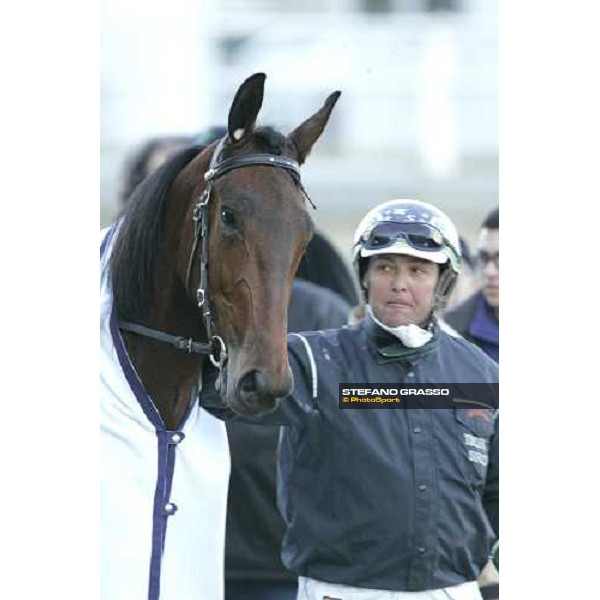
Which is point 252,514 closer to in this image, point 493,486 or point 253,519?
point 253,519

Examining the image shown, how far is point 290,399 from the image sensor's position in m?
3.00

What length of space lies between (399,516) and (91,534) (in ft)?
1.96

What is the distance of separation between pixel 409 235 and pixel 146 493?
0.68 meters

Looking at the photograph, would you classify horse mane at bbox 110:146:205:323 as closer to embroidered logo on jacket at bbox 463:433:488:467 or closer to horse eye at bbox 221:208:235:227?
horse eye at bbox 221:208:235:227

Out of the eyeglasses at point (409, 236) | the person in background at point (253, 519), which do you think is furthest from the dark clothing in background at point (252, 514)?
the eyeglasses at point (409, 236)

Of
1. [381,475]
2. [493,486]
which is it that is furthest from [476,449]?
[381,475]

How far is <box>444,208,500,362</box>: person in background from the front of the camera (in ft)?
11.3

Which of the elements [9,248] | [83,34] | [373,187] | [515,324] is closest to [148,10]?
[83,34]

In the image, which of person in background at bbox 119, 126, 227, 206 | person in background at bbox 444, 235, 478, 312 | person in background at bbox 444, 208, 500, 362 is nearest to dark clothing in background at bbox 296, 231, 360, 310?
person in background at bbox 444, 235, 478, 312

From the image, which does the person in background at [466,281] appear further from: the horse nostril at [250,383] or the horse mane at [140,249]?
the horse nostril at [250,383]

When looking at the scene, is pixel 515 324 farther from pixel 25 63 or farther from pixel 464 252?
pixel 464 252

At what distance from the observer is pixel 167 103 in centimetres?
407

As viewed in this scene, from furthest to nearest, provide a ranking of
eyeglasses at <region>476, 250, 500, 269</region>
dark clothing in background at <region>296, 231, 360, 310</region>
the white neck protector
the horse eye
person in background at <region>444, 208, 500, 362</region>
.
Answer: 1. dark clothing in background at <region>296, 231, 360, 310</region>
2. eyeglasses at <region>476, 250, 500, 269</region>
3. person in background at <region>444, 208, 500, 362</region>
4. the white neck protector
5. the horse eye

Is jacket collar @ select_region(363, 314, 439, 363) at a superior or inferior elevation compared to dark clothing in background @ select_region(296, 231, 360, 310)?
inferior
